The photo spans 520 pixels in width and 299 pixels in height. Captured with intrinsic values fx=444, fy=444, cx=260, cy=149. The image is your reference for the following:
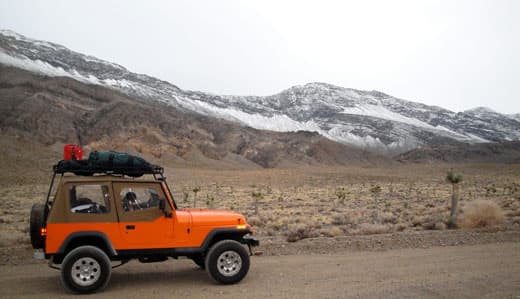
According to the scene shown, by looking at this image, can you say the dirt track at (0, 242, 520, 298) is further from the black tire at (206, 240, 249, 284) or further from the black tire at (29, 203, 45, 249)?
the black tire at (29, 203, 45, 249)

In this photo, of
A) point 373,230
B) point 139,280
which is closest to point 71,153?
point 139,280

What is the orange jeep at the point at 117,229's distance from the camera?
7.35 meters

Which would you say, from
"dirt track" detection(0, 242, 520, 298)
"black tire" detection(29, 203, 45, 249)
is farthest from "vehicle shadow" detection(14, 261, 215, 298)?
"black tire" detection(29, 203, 45, 249)

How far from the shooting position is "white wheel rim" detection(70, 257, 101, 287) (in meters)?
7.31

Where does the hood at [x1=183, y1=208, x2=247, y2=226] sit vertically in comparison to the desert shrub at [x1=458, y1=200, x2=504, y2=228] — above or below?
above

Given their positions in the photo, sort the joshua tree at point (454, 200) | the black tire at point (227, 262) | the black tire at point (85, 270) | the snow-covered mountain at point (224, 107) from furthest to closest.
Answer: the snow-covered mountain at point (224, 107), the joshua tree at point (454, 200), the black tire at point (227, 262), the black tire at point (85, 270)

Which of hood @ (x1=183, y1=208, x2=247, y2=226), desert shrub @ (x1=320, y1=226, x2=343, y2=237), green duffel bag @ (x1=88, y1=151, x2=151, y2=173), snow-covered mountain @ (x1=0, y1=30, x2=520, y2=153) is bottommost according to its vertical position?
desert shrub @ (x1=320, y1=226, x2=343, y2=237)

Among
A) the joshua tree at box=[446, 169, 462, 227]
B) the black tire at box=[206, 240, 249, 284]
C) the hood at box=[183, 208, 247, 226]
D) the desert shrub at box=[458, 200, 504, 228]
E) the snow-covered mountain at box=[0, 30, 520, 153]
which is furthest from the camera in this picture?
the snow-covered mountain at box=[0, 30, 520, 153]

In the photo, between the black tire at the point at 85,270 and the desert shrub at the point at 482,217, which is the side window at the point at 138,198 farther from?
the desert shrub at the point at 482,217

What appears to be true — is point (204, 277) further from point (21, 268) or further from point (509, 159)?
point (509, 159)

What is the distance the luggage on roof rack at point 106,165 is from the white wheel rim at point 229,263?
1.97 m

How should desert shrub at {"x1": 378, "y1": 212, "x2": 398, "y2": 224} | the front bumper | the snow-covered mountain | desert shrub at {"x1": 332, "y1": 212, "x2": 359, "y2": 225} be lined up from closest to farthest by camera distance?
the front bumper
desert shrub at {"x1": 332, "y1": 212, "x2": 359, "y2": 225}
desert shrub at {"x1": 378, "y1": 212, "x2": 398, "y2": 224}
the snow-covered mountain

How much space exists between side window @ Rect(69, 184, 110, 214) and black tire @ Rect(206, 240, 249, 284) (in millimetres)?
2018

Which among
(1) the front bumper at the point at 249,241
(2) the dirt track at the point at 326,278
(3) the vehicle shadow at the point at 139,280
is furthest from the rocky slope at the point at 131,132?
(1) the front bumper at the point at 249,241
